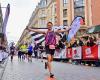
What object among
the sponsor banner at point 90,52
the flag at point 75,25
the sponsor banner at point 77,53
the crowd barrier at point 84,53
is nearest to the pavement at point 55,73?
the flag at point 75,25

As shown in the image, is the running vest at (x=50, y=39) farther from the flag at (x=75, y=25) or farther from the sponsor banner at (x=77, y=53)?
the sponsor banner at (x=77, y=53)

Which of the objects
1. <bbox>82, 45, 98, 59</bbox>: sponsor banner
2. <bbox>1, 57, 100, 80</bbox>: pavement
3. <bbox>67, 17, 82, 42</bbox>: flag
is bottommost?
Result: <bbox>1, 57, 100, 80</bbox>: pavement

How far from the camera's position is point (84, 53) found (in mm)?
27031

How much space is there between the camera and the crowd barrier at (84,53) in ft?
79.9

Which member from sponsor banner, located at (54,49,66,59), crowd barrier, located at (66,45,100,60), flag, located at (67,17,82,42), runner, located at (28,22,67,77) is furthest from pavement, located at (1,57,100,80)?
sponsor banner, located at (54,49,66,59)

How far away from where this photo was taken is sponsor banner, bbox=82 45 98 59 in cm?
2450

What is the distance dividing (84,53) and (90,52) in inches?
61.2

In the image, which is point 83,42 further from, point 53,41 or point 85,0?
point 85,0

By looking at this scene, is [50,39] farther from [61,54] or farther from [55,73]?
[61,54]

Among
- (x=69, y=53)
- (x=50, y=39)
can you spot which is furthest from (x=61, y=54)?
(x=50, y=39)

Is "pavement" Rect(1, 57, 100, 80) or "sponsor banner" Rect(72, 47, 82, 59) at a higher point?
"sponsor banner" Rect(72, 47, 82, 59)

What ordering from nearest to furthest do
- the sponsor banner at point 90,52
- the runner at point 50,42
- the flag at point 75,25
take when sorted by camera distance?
the runner at point 50,42 → the flag at point 75,25 → the sponsor banner at point 90,52

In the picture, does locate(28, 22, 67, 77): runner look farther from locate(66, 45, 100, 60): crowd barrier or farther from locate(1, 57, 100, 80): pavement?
locate(66, 45, 100, 60): crowd barrier

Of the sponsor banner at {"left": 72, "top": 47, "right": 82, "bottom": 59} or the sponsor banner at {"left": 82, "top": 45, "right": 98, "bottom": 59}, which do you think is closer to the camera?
the sponsor banner at {"left": 82, "top": 45, "right": 98, "bottom": 59}
